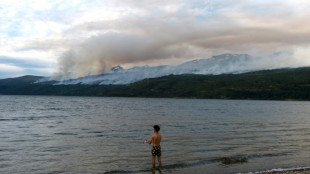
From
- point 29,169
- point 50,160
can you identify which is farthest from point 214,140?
point 29,169

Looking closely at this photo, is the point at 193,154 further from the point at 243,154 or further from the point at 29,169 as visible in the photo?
the point at 29,169

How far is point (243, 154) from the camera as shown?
33.2 metres

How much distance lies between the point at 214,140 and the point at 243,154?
32.3 ft

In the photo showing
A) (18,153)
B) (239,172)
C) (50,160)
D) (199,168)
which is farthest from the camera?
(18,153)

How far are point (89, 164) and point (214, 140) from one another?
2103cm

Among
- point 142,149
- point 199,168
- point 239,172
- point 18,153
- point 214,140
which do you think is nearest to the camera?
point 239,172

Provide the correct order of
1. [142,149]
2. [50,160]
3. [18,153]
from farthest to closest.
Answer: [142,149], [18,153], [50,160]

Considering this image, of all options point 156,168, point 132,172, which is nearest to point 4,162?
point 132,172

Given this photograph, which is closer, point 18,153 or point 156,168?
point 156,168

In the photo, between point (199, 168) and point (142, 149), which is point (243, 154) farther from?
point (142, 149)

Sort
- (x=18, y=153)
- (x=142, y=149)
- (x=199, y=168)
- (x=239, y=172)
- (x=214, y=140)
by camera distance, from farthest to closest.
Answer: (x=214, y=140), (x=142, y=149), (x=18, y=153), (x=199, y=168), (x=239, y=172)

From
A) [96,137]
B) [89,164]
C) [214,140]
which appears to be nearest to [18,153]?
[89,164]

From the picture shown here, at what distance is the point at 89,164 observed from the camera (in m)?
27.9

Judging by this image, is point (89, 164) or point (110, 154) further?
point (110, 154)
